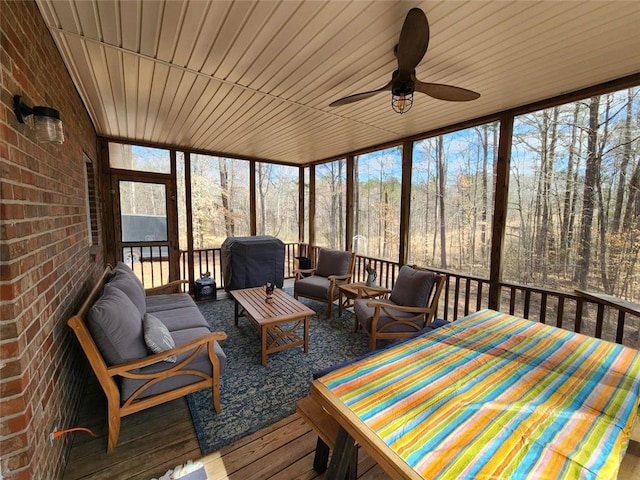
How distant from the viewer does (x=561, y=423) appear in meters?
1.02

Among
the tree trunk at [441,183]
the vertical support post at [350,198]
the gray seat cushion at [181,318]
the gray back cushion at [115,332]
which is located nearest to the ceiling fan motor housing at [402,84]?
the gray back cushion at [115,332]

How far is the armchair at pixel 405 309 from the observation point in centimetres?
275

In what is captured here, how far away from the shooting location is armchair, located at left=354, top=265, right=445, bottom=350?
2747mm

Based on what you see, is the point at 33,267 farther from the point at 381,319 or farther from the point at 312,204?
the point at 312,204

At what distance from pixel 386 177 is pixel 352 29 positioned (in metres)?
3.44

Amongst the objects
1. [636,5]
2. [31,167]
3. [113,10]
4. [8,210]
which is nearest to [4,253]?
[8,210]

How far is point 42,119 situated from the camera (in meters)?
1.21

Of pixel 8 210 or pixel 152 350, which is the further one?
pixel 152 350

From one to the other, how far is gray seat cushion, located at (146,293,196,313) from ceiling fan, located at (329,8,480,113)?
266cm

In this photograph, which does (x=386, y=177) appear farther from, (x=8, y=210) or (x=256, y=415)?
(x=8, y=210)

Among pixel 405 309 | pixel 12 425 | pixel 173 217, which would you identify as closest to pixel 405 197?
pixel 405 309

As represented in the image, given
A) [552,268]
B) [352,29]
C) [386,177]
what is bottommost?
[552,268]

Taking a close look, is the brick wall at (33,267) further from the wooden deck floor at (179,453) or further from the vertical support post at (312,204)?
the vertical support post at (312,204)

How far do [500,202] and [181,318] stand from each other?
3585mm
